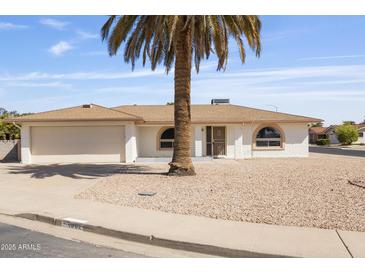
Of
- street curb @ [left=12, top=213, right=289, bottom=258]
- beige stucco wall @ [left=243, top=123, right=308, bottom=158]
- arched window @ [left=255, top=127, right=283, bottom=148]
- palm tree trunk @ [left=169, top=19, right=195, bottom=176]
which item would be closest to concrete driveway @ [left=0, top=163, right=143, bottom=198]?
palm tree trunk @ [left=169, top=19, right=195, bottom=176]

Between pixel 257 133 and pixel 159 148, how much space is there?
21.3 ft

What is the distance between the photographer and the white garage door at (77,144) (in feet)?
71.7

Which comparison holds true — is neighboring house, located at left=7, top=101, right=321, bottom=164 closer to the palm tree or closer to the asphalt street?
the palm tree

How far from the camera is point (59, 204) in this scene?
30.9ft

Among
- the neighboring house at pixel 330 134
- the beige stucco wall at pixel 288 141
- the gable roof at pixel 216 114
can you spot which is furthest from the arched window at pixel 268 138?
the neighboring house at pixel 330 134

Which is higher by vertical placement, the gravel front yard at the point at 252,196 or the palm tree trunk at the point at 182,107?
the palm tree trunk at the point at 182,107

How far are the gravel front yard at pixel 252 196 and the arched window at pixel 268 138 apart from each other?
10.0 meters

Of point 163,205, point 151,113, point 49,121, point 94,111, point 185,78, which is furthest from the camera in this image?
point 151,113

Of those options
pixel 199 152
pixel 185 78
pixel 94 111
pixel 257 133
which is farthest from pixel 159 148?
pixel 185 78

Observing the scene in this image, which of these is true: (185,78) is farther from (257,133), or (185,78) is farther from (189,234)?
(257,133)

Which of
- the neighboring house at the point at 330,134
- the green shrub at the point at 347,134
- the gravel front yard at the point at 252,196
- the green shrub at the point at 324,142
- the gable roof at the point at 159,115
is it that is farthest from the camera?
the neighboring house at the point at 330,134

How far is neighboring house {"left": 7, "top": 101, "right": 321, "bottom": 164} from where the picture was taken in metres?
21.7

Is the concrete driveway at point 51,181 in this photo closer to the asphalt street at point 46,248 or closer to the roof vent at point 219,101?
the asphalt street at point 46,248

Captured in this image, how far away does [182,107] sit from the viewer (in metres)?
14.2
